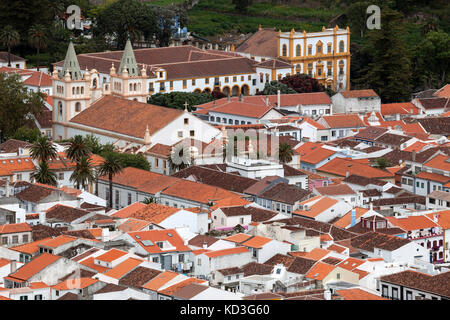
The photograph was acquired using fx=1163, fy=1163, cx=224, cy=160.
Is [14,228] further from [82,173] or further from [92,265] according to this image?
[82,173]

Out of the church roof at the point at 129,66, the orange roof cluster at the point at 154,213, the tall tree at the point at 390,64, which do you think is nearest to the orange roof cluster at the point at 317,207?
the orange roof cluster at the point at 154,213

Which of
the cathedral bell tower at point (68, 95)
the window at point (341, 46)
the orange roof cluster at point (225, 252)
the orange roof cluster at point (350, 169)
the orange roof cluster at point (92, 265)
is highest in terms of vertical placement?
the window at point (341, 46)

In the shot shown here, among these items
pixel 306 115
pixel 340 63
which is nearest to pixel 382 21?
pixel 340 63

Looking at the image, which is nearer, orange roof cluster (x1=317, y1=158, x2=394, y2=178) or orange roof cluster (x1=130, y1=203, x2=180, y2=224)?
orange roof cluster (x1=130, y1=203, x2=180, y2=224)

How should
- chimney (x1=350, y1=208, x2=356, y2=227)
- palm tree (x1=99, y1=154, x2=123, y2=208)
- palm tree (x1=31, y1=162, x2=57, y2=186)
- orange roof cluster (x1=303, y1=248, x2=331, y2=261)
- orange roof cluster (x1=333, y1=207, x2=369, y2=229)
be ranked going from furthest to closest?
palm tree (x1=31, y1=162, x2=57, y2=186) → palm tree (x1=99, y1=154, x2=123, y2=208) → orange roof cluster (x1=333, y1=207, x2=369, y2=229) → chimney (x1=350, y1=208, x2=356, y2=227) → orange roof cluster (x1=303, y1=248, x2=331, y2=261)

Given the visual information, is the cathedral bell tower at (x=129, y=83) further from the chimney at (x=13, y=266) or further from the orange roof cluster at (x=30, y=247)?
the chimney at (x=13, y=266)

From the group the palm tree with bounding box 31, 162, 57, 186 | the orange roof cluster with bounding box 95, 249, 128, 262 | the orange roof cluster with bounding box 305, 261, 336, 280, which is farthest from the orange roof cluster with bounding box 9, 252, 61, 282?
the palm tree with bounding box 31, 162, 57, 186

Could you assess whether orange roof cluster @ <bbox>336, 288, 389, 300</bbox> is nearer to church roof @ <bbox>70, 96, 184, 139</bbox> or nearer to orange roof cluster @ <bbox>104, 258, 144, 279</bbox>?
orange roof cluster @ <bbox>104, 258, 144, 279</bbox>
